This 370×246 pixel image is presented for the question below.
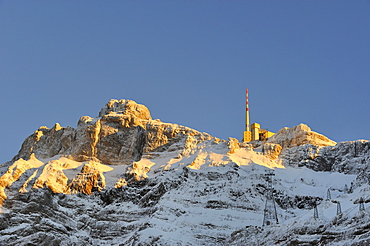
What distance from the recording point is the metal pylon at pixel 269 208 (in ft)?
577

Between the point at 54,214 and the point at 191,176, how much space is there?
32.9m

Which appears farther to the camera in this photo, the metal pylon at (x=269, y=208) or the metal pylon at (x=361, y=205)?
the metal pylon at (x=269, y=208)

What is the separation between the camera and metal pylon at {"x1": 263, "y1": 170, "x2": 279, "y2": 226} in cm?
17598

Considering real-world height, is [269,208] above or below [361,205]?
above

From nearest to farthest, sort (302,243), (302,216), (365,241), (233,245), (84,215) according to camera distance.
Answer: (365,241)
(302,243)
(233,245)
(302,216)
(84,215)

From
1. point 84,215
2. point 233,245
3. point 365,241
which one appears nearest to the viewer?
point 365,241

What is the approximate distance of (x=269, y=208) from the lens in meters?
186

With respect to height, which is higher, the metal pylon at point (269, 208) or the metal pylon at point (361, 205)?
the metal pylon at point (269, 208)

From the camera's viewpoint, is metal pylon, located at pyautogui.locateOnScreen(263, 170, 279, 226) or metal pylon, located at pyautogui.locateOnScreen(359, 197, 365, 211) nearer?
metal pylon, located at pyautogui.locateOnScreen(359, 197, 365, 211)

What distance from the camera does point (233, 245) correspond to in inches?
6565

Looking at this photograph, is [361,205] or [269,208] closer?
[361,205]

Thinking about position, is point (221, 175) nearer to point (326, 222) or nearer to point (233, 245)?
point (233, 245)

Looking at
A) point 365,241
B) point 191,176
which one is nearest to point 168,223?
point 191,176

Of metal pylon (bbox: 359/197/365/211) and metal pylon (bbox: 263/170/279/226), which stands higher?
metal pylon (bbox: 263/170/279/226)
